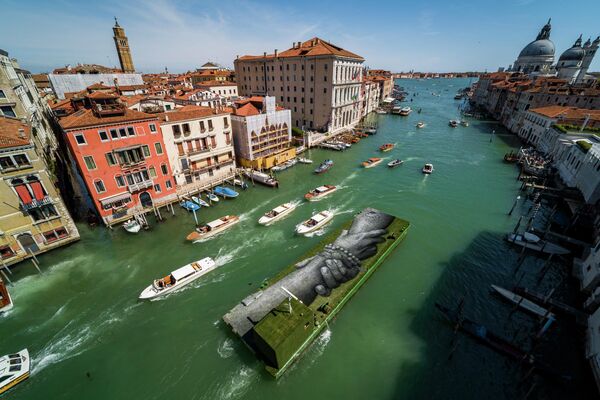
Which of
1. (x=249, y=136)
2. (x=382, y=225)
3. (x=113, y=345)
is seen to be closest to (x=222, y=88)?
(x=249, y=136)

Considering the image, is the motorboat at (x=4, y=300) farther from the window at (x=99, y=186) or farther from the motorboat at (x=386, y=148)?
the motorboat at (x=386, y=148)

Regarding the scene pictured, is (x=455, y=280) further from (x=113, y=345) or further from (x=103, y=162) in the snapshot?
(x=103, y=162)

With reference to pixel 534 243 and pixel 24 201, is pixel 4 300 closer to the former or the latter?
pixel 24 201

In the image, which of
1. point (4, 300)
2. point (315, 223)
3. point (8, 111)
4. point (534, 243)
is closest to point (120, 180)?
point (8, 111)

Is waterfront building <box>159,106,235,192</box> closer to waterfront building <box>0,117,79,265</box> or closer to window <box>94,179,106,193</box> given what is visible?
window <box>94,179,106,193</box>

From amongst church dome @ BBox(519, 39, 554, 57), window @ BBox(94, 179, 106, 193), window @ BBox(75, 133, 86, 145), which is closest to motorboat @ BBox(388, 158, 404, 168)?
window @ BBox(94, 179, 106, 193)

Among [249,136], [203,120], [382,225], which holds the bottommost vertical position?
[382,225]

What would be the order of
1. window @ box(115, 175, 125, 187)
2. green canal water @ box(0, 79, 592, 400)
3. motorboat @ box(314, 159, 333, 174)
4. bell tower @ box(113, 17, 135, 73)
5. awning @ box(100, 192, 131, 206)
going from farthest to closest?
bell tower @ box(113, 17, 135, 73), motorboat @ box(314, 159, 333, 174), window @ box(115, 175, 125, 187), awning @ box(100, 192, 131, 206), green canal water @ box(0, 79, 592, 400)

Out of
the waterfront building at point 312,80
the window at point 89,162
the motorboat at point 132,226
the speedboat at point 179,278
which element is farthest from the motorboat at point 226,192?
the waterfront building at point 312,80
